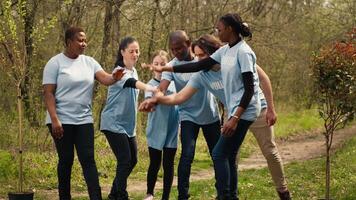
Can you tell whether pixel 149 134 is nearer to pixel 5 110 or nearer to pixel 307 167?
pixel 307 167

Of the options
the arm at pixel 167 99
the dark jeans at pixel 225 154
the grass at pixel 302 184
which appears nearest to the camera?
the dark jeans at pixel 225 154

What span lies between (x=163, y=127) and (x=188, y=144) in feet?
1.39

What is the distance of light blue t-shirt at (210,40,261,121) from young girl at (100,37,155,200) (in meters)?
1.31

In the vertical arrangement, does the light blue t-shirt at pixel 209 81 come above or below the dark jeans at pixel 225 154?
above

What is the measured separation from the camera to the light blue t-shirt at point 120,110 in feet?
23.1

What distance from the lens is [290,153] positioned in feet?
56.3

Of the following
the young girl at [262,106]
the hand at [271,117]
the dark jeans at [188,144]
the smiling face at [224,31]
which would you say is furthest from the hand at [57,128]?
the hand at [271,117]

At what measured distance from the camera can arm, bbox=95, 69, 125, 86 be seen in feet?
21.8

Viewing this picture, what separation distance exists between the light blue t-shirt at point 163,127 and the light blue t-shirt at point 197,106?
0.25 metres

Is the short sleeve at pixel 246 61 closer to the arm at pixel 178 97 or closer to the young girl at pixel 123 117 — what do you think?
the arm at pixel 178 97

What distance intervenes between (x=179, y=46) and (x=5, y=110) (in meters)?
8.23

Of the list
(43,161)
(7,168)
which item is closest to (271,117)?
(7,168)

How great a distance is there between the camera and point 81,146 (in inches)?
257

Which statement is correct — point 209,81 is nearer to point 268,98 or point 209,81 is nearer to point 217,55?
point 217,55
